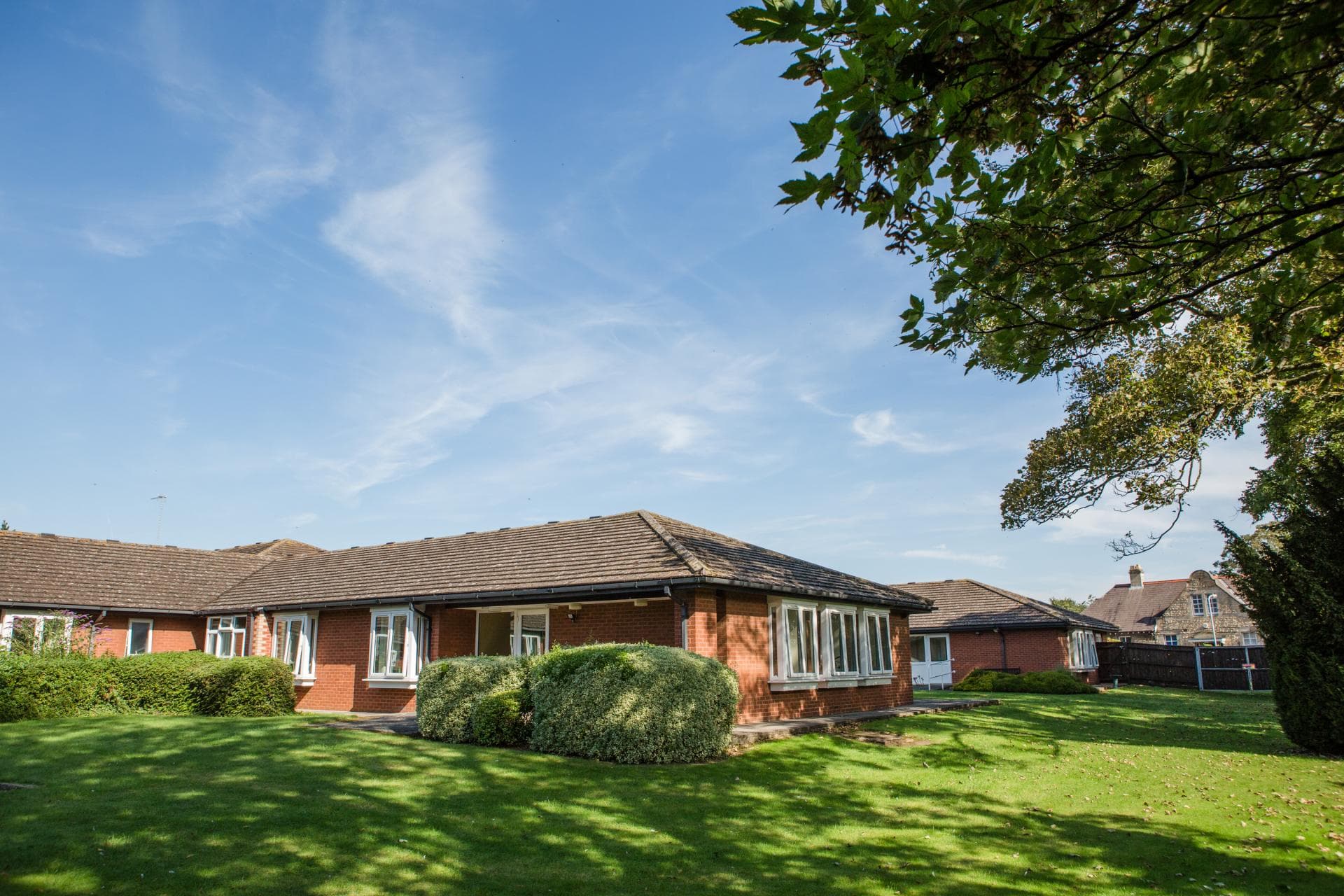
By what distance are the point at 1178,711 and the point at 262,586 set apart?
94.3ft

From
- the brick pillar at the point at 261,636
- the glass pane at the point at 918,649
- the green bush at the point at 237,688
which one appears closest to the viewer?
the green bush at the point at 237,688

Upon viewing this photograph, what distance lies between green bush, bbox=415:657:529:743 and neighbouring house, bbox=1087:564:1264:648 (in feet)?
163

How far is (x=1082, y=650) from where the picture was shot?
35.4 metres

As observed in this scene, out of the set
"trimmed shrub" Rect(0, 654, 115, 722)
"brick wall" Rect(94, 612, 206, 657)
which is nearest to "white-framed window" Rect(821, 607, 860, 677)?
"trimmed shrub" Rect(0, 654, 115, 722)

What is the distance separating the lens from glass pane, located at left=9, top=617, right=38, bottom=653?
19422 mm

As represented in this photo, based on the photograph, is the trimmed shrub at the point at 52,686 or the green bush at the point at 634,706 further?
the trimmed shrub at the point at 52,686

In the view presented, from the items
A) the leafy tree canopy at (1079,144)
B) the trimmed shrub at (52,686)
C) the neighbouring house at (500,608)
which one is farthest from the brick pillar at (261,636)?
the leafy tree canopy at (1079,144)

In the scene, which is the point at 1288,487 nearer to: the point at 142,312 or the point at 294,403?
the point at 294,403

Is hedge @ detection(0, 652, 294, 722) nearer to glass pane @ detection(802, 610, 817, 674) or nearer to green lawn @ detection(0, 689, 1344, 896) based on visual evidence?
green lawn @ detection(0, 689, 1344, 896)

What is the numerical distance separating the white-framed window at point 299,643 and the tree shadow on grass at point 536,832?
33.7 ft

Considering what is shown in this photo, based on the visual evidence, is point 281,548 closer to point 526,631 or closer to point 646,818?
point 526,631

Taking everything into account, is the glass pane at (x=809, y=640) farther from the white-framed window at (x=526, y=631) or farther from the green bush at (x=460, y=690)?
the green bush at (x=460, y=690)

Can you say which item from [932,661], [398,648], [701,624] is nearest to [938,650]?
[932,661]

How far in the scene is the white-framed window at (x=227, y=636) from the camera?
83.1 feet
